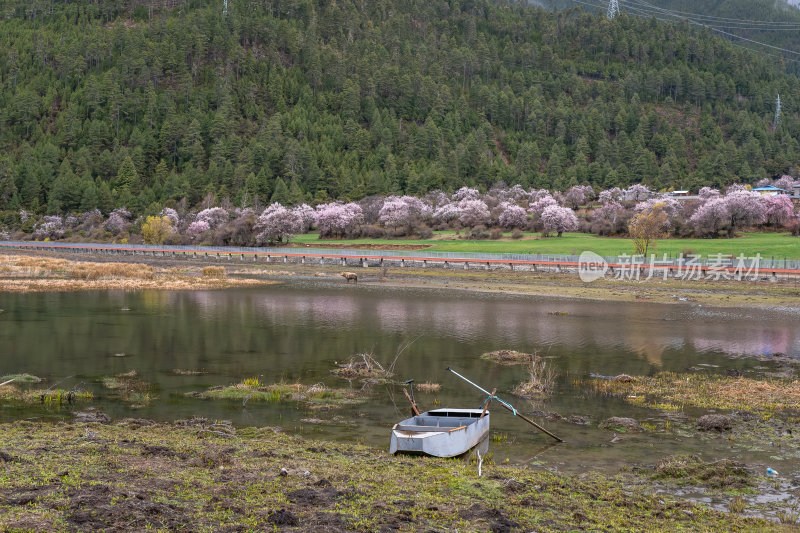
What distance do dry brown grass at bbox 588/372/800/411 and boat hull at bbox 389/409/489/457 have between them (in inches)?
340

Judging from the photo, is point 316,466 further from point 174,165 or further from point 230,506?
point 174,165

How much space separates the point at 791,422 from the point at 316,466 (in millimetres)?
15663

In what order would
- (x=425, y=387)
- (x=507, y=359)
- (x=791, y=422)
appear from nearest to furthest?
(x=791, y=422), (x=425, y=387), (x=507, y=359)

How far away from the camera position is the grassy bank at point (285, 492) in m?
12.0

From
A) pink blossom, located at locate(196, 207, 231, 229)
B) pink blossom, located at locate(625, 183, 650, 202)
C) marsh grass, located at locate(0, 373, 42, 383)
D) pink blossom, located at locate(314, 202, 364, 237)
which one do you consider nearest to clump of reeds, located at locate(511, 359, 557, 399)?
marsh grass, located at locate(0, 373, 42, 383)

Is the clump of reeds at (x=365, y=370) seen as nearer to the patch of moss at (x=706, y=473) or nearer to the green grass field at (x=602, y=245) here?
the patch of moss at (x=706, y=473)

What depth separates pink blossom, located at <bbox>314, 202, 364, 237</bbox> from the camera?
130 meters

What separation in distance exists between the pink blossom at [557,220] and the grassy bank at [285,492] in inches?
4125

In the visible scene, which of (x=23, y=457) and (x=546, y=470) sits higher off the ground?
(x=23, y=457)

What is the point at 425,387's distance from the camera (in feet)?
87.4

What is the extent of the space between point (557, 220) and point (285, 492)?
109337 mm

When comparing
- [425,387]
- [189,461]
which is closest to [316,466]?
[189,461]

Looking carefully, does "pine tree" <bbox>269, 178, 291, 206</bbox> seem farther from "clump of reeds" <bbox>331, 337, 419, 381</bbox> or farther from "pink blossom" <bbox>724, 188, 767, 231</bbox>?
"clump of reeds" <bbox>331, 337, 419, 381</bbox>

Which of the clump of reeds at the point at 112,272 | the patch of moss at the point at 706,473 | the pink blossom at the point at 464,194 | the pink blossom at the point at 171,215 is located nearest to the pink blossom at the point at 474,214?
the pink blossom at the point at 464,194
